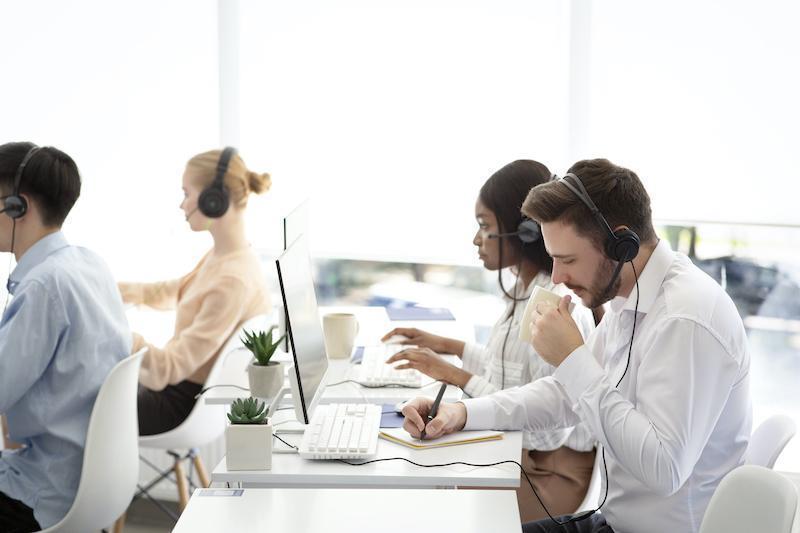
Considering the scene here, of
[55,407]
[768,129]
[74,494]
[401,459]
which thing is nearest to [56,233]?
[55,407]

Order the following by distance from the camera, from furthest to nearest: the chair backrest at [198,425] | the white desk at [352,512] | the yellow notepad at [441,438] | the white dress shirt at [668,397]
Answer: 1. the chair backrest at [198,425]
2. the yellow notepad at [441,438]
3. the white dress shirt at [668,397]
4. the white desk at [352,512]

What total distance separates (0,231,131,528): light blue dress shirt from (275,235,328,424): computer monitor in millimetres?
534

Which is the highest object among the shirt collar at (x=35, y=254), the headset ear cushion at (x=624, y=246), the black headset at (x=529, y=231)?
the headset ear cushion at (x=624, y=246)

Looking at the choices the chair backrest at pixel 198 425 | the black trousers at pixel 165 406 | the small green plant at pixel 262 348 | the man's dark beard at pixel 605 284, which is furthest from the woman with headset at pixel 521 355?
the black trousers at pixel 165 406

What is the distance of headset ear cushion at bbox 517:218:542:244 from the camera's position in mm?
2321

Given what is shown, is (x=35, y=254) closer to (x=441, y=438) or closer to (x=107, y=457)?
(x=107, y=457)

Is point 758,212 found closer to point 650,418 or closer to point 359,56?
point 359,56

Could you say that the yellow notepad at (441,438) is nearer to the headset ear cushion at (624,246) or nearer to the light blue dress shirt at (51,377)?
the headset ear cushion at (624,246)

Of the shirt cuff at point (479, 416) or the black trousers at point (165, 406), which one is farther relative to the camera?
the black trousers at point (165, 406)

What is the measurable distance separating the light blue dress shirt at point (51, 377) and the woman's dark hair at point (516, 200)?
40.4 inches

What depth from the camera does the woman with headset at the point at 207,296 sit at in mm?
3029

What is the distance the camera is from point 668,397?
5.27ft

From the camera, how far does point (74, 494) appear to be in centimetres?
217

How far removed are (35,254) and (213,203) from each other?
0.97 meters
